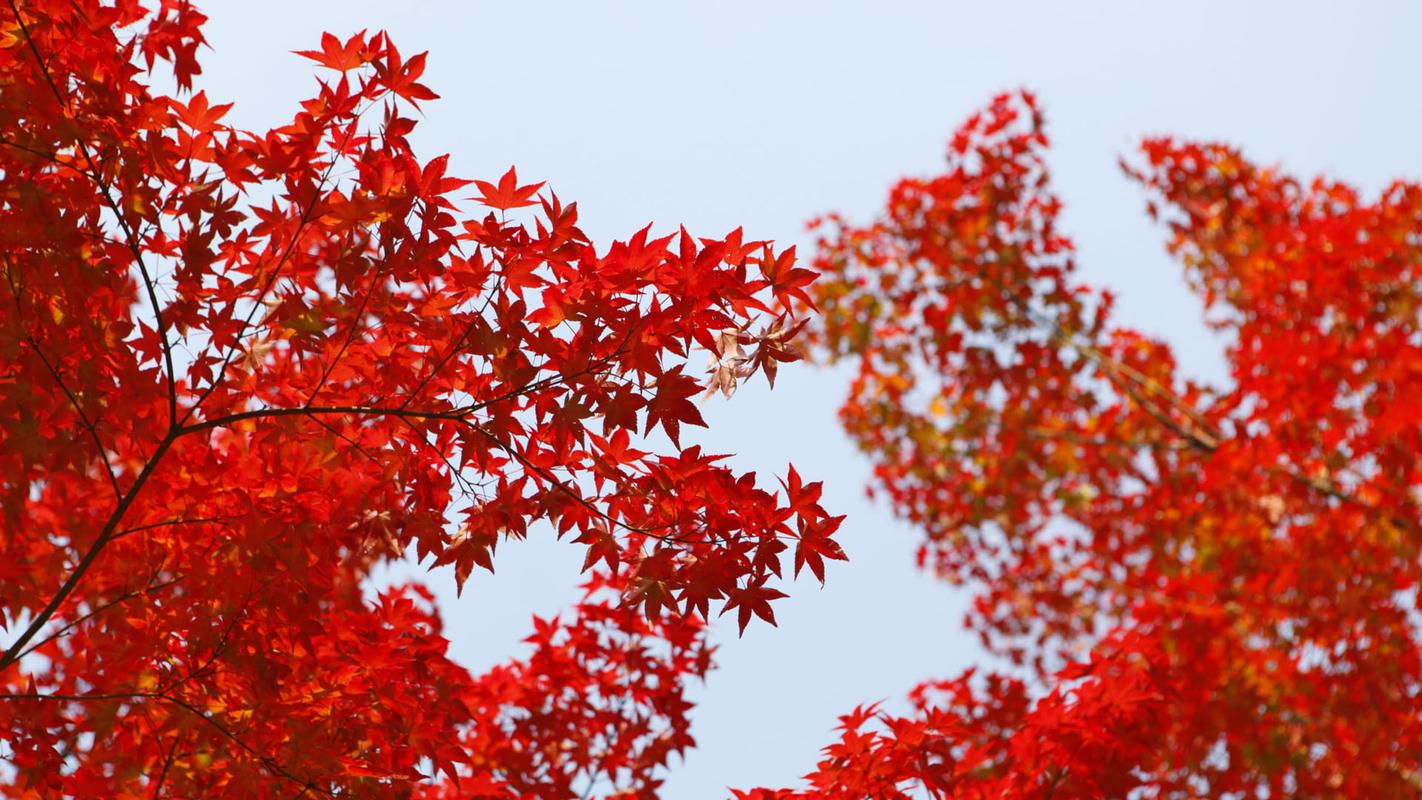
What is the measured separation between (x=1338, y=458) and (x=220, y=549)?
349 inches

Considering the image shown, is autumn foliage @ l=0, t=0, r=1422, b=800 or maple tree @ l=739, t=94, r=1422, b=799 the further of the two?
maple tree @ l=739, t=94, r=1422, b=799

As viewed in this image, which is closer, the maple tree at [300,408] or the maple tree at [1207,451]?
the maple tree at [300,408]

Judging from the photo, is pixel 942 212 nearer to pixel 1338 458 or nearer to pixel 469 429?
pixel 1338 458

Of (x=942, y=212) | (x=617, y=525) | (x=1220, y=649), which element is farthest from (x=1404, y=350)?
(x=617, y=525)

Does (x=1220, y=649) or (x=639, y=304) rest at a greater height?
(x=1220, y=649)

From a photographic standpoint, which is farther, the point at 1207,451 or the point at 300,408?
the point at 1207,451

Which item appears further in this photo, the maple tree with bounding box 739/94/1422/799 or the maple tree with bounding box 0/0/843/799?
the maple tree with bounding box 739/94/1422/799

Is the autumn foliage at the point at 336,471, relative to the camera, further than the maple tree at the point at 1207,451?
No

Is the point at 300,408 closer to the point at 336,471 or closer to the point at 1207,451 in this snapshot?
the point at 336,471

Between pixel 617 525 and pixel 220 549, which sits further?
pixel 220 549

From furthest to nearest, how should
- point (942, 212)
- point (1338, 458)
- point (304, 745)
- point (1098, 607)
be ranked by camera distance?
point (1098, 607) < point (942, 212) < point (1338, 458) < point (304, 745)

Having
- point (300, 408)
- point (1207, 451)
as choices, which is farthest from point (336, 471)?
point (1207, 451)

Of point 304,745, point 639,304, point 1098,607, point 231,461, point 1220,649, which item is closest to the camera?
point 639,304

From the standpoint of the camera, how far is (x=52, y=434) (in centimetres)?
342
